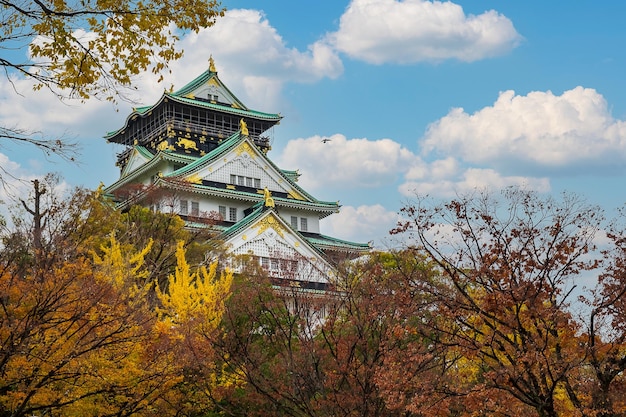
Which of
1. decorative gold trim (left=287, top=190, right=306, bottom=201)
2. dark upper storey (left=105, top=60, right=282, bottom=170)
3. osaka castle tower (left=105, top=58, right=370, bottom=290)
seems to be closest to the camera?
osaka castle tower (left=105, top=58, right=370, bottom=290)

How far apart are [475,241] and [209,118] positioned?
Answer: 39950 mm

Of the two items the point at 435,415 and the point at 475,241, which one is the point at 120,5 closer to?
the point at 475,241

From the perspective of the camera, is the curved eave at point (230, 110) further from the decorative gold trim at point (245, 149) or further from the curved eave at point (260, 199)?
the curved eave at point (260, 199)

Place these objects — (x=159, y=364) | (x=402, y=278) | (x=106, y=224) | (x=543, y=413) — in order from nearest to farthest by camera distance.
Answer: (x=543, y=413)
(x=402, y=278)
(x=159, y=364)
(x=106, y=224)

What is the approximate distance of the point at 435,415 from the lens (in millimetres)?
13719

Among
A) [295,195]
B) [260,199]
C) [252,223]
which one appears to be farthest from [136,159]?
[252,223]

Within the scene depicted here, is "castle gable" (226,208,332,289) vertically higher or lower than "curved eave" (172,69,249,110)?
lower

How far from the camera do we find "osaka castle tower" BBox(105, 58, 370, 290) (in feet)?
130

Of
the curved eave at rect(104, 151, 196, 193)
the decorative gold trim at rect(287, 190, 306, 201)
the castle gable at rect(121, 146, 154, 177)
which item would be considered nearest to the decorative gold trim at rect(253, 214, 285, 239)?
the decorative gold trim at rect(287, 190, 306, 201)

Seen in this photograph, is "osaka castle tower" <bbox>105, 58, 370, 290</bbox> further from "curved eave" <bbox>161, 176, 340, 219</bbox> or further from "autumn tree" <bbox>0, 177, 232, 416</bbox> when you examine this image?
"autumn tree" <bbox>0, 177, 232, 416</bbox>

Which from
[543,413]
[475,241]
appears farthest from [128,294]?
[543,413]

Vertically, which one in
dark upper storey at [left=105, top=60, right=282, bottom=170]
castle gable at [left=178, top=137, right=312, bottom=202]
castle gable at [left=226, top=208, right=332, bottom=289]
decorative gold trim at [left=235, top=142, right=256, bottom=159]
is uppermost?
dark upper storey at [left=105, top=60, right=282, bottom=170]

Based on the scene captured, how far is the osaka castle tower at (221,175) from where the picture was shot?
39625mm

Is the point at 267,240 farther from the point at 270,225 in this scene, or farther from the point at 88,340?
the point at 88,340
